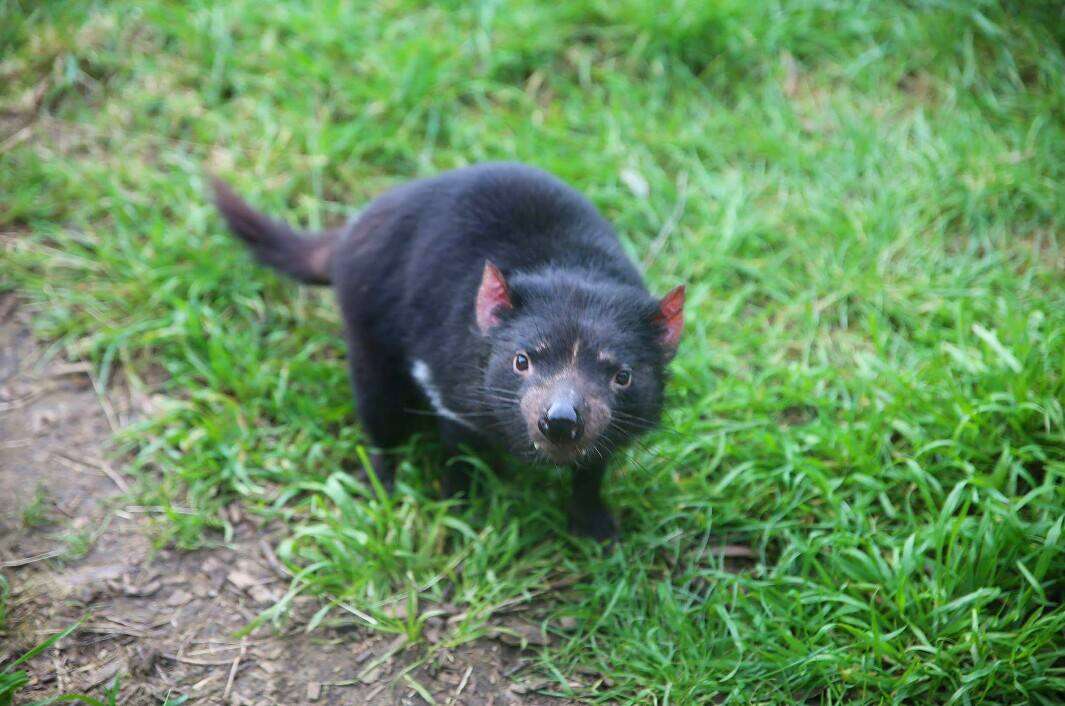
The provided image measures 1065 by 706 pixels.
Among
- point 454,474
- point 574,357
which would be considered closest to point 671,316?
point 574,357

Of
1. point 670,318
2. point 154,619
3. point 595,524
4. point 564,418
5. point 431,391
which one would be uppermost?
point 670,318

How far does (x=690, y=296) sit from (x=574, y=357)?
4.87 feet

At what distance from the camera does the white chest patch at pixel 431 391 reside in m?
3.35

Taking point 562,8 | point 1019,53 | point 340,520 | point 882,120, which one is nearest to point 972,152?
point 882,120

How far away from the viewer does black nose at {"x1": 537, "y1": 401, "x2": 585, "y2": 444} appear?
2.65 meters

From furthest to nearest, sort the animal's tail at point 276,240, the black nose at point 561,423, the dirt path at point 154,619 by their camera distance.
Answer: the animal's tail at point 276,240
the dirt path at point 154,619
the black nose at point 561,423

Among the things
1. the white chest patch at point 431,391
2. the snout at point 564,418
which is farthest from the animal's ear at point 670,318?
the white chest patch at point 431,391

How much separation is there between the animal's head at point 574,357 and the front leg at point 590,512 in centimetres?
33

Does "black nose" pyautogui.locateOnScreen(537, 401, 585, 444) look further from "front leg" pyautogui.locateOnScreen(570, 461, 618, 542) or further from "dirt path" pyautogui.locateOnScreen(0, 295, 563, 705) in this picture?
"dirt path" pyautogui.locateOnScreen(0, 295, 563, 705)

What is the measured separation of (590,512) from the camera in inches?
135

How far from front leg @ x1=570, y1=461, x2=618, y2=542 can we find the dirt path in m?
→ 0.52

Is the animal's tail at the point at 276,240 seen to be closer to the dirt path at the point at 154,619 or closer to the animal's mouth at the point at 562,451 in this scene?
the dirt path at the point at 154,619

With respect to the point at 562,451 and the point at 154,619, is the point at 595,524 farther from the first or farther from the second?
the point at 154,619

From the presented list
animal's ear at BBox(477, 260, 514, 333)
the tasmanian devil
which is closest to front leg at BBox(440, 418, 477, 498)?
the tasmanian devil
